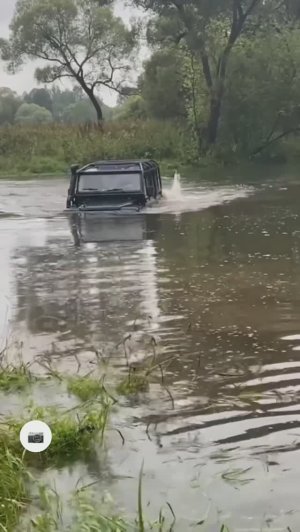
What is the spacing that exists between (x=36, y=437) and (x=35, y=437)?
11mm

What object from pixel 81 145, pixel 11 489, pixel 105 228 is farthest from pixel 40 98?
pixel 11 489

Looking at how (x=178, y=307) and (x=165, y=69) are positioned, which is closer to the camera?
(x=178, y=307)

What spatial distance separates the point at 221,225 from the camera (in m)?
17.4

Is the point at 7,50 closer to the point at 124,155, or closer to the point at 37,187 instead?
the point at 124,155

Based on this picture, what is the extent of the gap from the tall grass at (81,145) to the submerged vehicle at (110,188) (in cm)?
1656

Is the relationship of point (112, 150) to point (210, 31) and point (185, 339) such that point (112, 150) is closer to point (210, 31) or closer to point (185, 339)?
point (210, 31)

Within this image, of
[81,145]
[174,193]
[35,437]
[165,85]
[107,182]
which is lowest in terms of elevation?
[174,193]

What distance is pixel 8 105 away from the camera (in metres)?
77.0

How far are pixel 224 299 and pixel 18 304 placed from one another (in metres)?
2.41

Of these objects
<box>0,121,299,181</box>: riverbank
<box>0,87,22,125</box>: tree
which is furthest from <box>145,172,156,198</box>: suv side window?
<box>0,87,22,125</box>: tree

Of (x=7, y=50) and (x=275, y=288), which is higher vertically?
(x=7, y=50)

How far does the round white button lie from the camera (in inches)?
197

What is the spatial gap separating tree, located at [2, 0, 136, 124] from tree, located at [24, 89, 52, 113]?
4295 cm

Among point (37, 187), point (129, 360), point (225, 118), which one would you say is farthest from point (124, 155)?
point (129, 360)
